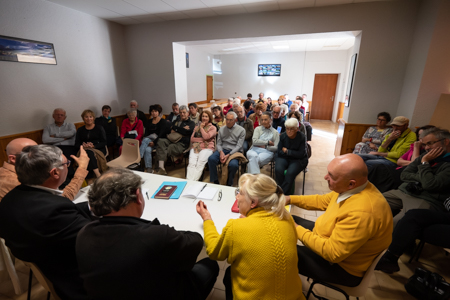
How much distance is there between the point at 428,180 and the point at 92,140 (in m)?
4.63

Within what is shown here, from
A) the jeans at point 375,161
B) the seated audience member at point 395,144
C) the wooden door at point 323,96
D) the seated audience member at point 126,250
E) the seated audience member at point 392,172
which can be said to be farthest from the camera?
the wooden door at point 323,96

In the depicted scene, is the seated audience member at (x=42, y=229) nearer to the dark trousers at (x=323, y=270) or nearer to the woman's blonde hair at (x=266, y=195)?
the woman's blonde hair at (x=266, y=195)

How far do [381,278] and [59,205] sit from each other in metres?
2.52

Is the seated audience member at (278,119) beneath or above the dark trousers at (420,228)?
above

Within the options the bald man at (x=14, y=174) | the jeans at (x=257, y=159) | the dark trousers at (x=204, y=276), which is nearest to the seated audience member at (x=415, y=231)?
the dark trousers at (x=204, y=276)

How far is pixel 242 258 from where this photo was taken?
3.39 ft

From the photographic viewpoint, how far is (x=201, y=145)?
12.2 ft

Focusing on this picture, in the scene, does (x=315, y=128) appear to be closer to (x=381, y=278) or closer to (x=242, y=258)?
(x=381, y=278)

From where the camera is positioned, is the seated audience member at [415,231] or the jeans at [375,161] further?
the jeans at [375,161]

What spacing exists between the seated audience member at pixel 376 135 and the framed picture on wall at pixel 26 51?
18.8ft

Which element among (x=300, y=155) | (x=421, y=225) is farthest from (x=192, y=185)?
(x=421, y=225)

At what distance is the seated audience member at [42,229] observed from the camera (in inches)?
40.9

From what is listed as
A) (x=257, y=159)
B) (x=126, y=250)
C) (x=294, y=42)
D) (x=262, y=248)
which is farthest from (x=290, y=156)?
(x=294, y=42)

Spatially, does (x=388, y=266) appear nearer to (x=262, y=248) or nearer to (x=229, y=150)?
(x=262, y=248)
